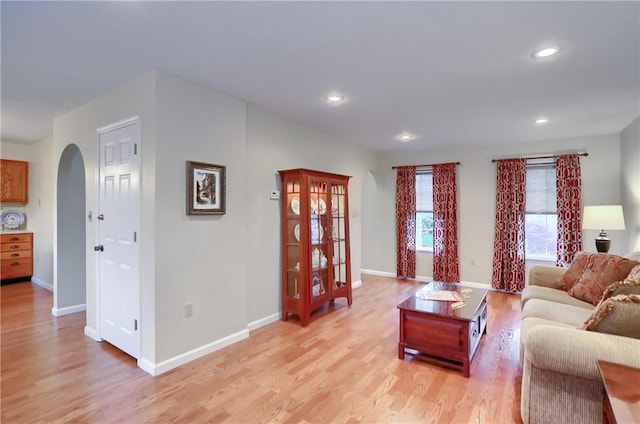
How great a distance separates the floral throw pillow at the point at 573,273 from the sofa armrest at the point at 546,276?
0.10 meters

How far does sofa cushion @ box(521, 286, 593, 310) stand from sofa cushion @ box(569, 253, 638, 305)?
0.06 m

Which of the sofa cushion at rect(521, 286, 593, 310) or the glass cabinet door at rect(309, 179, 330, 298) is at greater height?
the glass cabinet door at rect(309, 179, 330, 298)

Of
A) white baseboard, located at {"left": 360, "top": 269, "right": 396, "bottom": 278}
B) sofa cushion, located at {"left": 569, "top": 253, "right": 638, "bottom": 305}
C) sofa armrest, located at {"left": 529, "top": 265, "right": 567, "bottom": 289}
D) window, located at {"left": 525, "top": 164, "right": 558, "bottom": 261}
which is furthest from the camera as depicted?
white baseboard, located at {"left": 360, "top": 269, "right": 396, "bottom": 278}

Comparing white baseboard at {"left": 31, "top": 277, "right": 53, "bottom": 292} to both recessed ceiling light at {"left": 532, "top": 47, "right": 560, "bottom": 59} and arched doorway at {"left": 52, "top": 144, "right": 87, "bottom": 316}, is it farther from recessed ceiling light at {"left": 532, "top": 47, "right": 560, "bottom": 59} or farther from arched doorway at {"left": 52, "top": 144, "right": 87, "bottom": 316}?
recessed ceiling light at {"left": 532, "top": 47, "right": 560, "bottom": 59}

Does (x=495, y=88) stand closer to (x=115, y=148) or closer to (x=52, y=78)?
(x=115, y=148)

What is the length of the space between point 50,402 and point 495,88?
166 inches

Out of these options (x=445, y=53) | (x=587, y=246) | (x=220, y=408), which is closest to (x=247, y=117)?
(x=445, y=53)

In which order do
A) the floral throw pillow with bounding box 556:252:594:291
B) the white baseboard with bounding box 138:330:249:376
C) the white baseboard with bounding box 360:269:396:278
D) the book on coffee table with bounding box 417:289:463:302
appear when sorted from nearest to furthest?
the white baseboard with bounding box 138:330:249:376, the book on coffee table with bounding box 417:289:463:302, the floral throw pillow with bounding box 556:252:594:291, the white baseboard with bounding box 360:269:396:278

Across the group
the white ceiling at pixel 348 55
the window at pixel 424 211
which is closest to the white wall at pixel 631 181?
the white ceiling at pixel 348 55

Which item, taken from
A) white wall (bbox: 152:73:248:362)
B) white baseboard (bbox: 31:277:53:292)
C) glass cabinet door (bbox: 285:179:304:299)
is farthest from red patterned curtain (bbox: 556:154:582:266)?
white baseboard (bbox: 31:277:53:292)

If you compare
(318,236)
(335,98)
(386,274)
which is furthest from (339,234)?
(386,274)

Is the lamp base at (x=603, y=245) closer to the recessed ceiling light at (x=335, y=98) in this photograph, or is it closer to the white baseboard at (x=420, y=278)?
the white baseboard at (x=420, y=278)

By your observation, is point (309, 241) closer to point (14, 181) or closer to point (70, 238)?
point (70, 238)

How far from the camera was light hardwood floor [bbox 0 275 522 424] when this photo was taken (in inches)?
82.2
